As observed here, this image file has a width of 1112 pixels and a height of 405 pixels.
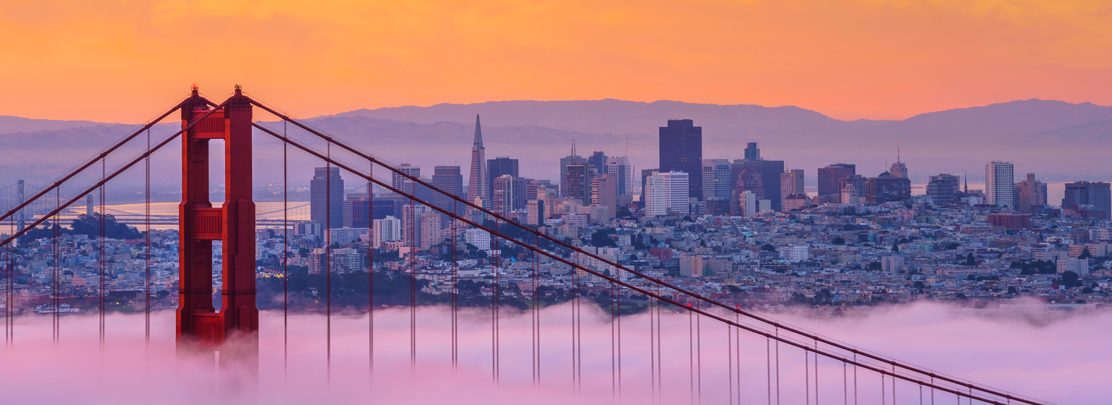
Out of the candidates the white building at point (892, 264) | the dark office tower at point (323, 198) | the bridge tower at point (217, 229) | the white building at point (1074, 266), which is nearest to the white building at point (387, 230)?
the dark office tower at point (323, 198)

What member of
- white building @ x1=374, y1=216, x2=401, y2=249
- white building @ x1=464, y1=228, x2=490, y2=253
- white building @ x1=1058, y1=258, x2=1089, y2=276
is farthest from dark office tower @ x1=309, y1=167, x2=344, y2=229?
white building @ x1=1058, y1=258, x2=1089, y2=276

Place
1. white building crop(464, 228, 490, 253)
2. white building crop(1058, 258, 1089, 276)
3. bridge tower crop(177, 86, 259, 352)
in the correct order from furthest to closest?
white building crop(1058, 258, 1089, 276), white building crop(464, 228, 490, 253), bridge tower crop(177, 86, 259, 352)

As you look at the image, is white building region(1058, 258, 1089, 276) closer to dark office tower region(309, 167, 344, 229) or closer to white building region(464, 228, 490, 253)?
white building region(464, 228, 490, 253)

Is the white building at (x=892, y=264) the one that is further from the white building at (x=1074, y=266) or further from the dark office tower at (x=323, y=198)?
the dark office tower at (x=323, y=198)

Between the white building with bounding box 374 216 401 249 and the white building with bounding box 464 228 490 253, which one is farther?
the white building with bounding box 464 228 490 253

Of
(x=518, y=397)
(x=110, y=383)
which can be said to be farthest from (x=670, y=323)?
(x=110, y=383)

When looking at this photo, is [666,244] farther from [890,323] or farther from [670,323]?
[670,323]

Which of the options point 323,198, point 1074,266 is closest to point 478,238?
point 323,198

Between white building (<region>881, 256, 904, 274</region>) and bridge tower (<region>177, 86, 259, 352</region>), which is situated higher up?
bridge tower (<region>177, 86, 259, 352</region>)

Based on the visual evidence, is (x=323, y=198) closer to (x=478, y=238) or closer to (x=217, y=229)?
(x=478, y=238)
